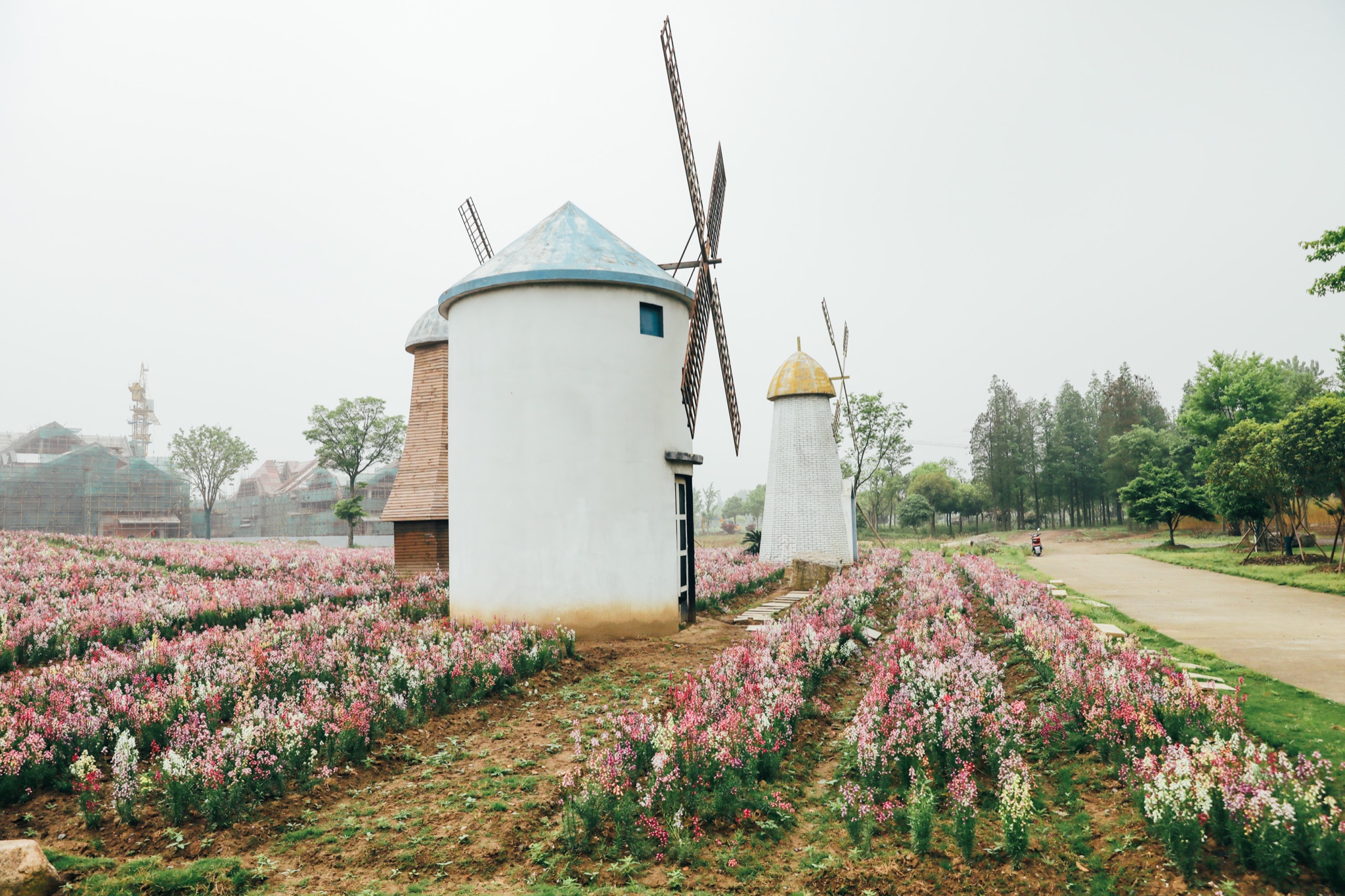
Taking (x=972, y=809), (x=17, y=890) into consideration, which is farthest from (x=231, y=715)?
(x=972, y=809)

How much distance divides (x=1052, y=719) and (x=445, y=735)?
6.13 metres

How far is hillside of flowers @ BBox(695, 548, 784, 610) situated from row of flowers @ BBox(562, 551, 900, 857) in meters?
6.72

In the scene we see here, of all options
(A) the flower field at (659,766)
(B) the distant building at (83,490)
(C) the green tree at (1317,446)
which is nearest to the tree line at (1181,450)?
(C) the green tree at (1317,446)

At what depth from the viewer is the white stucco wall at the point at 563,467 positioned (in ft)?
39.1

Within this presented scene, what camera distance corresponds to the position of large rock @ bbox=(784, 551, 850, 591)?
20000mm

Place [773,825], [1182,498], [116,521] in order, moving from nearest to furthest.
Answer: [773,825], [1182,498], [116,521]

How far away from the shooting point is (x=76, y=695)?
7270mm

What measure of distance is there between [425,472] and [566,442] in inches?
301

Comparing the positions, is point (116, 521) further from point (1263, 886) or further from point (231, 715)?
point (1263, 886)

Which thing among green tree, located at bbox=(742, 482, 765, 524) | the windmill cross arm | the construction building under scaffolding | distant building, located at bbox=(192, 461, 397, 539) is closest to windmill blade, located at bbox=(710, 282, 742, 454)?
the windmill cross arm

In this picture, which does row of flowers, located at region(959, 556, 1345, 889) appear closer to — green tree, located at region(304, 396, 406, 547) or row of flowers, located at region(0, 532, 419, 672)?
row of flowers, located at region(0, 532, 419, 672)

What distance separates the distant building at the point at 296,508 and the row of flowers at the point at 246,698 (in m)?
57.1

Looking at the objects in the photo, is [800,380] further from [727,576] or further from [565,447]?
[565,447]

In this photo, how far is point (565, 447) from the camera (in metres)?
12.0
